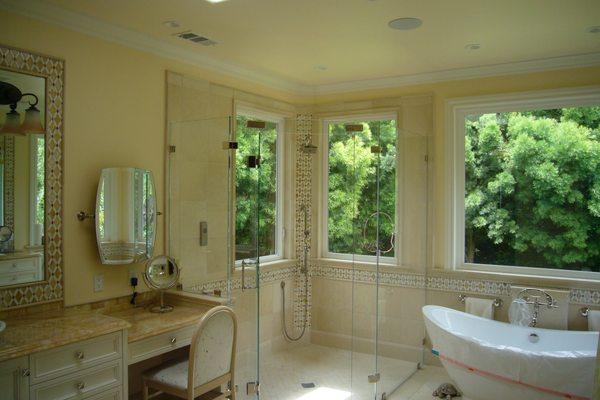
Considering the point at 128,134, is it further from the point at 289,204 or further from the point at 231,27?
the point at 289,204

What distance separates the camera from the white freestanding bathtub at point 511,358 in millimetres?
3025

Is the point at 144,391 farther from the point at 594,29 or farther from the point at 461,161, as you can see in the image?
the point at 594,29

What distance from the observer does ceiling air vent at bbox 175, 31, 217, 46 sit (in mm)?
3304

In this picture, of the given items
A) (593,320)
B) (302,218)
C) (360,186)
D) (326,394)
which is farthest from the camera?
(302,218)

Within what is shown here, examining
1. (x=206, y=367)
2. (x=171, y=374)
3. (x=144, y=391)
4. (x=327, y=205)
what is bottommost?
(x=144, y=391)

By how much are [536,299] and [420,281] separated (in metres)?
0.95

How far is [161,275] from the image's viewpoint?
336 centimetres

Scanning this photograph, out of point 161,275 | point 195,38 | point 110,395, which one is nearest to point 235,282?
point 161,275

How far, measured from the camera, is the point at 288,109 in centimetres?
477

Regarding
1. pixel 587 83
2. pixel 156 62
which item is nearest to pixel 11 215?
pixel 156 62

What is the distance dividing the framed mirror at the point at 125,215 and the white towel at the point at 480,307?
2.64m

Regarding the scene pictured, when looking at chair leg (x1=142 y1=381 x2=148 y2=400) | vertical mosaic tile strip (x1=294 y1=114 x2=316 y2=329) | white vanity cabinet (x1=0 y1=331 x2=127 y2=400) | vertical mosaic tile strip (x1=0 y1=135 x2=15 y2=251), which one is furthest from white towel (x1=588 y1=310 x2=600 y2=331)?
vertical mosaic tile strip (x1=0 y1=135 x2=15 y2=251)

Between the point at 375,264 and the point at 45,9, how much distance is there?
2970 mm

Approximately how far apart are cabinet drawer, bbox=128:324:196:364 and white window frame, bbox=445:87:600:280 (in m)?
2.46
